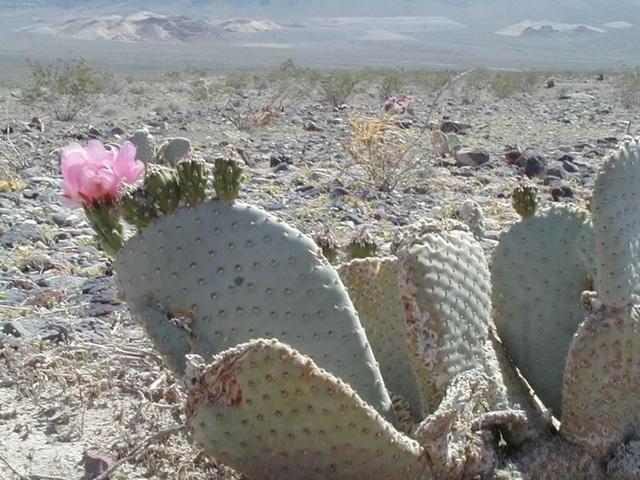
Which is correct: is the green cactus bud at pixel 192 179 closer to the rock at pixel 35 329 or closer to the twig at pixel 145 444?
the twig at pixel 145 444

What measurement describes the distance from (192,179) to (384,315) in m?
0.85

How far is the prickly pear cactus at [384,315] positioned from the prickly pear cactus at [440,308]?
11.9 inches

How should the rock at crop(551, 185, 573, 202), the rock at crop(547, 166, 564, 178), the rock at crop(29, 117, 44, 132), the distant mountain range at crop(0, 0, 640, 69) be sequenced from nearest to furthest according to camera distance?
the rock at crop(551, 185, 573, 202) < the rock at crop(547, 166, 564, 178) < the rock at crop(29, 117, 44, 132) < the distant mountain range at crop(0, 0, 640, 69)

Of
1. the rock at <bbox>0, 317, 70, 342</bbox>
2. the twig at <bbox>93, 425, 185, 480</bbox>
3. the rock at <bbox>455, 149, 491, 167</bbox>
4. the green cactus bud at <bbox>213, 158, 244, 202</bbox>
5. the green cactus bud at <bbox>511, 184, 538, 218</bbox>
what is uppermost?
the green cactus bud at <bbox>213, 158, 244, 202</bbox>

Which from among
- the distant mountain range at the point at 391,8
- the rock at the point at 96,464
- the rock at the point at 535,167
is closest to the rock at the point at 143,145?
the rock at the point at 96,464

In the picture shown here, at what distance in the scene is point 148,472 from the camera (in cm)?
301

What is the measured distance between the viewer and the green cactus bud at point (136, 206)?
254cm

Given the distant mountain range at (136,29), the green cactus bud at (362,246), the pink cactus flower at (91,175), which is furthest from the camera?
the distant mountain range at (136,29)

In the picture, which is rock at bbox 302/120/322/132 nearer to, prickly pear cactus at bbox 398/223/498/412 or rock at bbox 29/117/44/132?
rock at bbox 29/117/44/132

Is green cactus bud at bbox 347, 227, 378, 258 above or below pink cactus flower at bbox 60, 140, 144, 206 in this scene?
below

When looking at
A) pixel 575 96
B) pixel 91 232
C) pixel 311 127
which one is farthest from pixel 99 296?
pixel 575 96

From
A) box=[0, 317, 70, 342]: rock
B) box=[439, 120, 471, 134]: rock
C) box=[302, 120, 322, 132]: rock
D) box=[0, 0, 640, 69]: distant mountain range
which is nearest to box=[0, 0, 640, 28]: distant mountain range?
box=[0, 0, 640, 69]: distant mountain range

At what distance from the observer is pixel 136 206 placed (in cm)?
254

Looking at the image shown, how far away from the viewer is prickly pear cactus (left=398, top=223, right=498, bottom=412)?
2596mm
